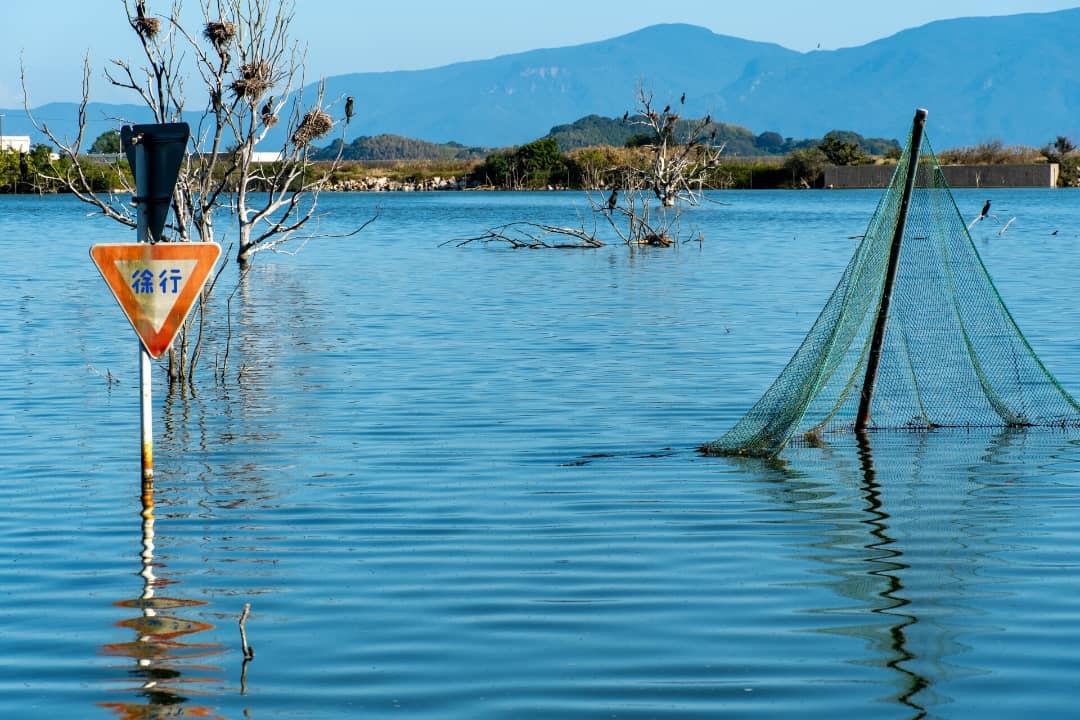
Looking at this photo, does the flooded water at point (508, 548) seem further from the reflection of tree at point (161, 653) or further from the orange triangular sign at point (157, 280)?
the orange triangular sign at point (157, 280)

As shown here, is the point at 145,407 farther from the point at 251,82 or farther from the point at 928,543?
the point at 251,82

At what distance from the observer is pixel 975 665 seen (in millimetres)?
5980

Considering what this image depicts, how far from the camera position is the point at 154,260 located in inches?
293

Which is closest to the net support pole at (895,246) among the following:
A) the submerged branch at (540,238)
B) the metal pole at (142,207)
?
the metal pole at (142,207)

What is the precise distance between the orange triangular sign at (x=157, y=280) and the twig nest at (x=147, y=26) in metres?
9.43

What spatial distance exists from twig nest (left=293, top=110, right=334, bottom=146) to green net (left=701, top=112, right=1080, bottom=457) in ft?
35.9

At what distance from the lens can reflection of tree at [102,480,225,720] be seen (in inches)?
213

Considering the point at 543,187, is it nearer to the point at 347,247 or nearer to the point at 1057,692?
the point at 347,247

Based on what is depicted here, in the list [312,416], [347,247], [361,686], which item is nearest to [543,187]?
[347,247]

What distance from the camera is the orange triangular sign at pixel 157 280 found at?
7.41 meters

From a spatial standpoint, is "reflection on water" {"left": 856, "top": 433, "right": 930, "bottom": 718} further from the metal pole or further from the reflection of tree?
the metal pole

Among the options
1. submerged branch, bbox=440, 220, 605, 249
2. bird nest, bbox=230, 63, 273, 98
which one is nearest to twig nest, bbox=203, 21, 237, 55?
bird nest, bbox=230, 63, 273, 98

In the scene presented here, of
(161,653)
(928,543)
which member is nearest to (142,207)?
(161,653)

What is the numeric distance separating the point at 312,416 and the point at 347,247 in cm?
3342
